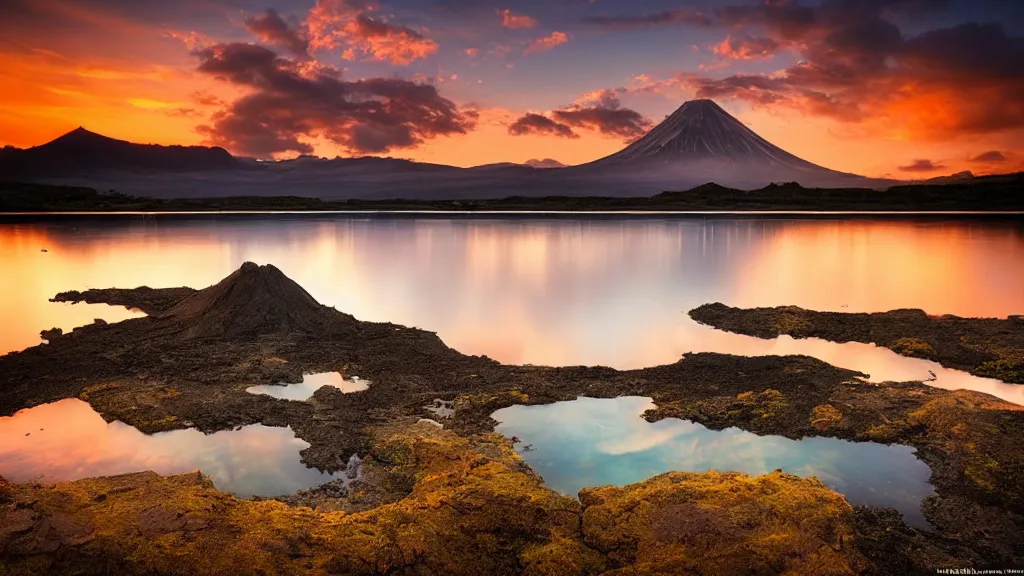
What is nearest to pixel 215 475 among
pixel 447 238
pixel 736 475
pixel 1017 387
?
pixel 736 475

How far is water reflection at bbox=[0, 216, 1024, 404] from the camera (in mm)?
13406

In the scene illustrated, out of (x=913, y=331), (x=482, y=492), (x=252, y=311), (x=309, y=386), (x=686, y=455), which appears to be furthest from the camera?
(x=913, y=331)

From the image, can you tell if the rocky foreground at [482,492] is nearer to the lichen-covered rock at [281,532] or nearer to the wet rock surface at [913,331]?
the lichen-covered rock at [281,532]

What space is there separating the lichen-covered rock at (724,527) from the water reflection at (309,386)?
5.23m

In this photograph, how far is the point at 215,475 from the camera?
275 inches

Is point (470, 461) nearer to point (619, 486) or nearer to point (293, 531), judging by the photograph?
point (619, 486)

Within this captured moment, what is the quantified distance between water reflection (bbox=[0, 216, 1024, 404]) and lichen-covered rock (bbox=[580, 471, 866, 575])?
562cm

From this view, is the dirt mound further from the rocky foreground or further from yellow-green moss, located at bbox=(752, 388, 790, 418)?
yellow-green moss, located at bbox=(752, 388, 790, 418)

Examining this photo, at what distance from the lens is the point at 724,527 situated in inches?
205

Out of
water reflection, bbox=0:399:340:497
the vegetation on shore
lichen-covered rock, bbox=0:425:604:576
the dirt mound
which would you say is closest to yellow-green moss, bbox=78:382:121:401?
water reflection, bbox=0:399:340:497

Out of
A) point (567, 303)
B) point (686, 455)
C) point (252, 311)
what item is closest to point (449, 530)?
point (686, 455)

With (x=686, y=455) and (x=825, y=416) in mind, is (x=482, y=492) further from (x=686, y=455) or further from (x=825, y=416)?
(x=825, y=416)

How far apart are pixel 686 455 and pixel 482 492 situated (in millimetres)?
2808

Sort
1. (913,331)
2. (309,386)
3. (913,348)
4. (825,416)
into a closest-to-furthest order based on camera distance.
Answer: (825,416)
(309,386)
(913,348)
(913,331)
